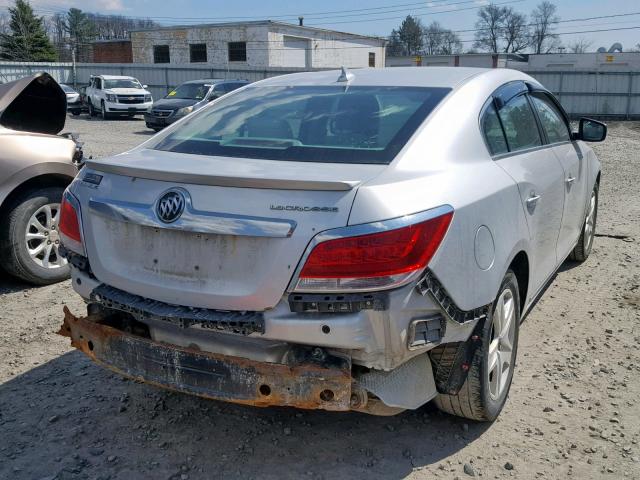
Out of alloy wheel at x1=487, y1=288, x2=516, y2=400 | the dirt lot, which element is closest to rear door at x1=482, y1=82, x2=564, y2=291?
alloy wheel at x1=487, y1=288, x2=516, y2=400

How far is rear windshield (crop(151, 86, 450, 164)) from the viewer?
3.01m

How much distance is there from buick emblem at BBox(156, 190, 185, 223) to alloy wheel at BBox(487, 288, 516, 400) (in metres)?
1.52

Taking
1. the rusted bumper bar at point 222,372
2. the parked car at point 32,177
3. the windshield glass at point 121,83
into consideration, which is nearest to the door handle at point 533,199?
the rusted bumper bar at point 222,372

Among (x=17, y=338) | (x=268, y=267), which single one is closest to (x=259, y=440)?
(x=268, y=267)

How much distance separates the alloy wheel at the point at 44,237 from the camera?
5.31 m

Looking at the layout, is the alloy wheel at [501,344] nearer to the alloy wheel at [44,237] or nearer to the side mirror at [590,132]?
the side mirror at [590,132]

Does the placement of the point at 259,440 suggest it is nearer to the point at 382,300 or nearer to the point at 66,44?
the point at 382,300

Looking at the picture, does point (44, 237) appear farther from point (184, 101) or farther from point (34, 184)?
point (184, 101)

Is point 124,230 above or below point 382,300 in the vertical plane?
above

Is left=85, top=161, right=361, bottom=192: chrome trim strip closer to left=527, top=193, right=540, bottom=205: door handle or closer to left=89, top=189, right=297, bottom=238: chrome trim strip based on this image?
Result: left=89, top=189, right=297, bottom=238: chrome trim strip

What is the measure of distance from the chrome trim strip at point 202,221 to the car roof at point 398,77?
1.45 m

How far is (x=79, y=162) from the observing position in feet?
18.5

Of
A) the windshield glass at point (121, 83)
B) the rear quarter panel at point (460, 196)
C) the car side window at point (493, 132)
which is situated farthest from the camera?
the windshield glass at point (121, 83)

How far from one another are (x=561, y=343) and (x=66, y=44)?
6800 centimetres
